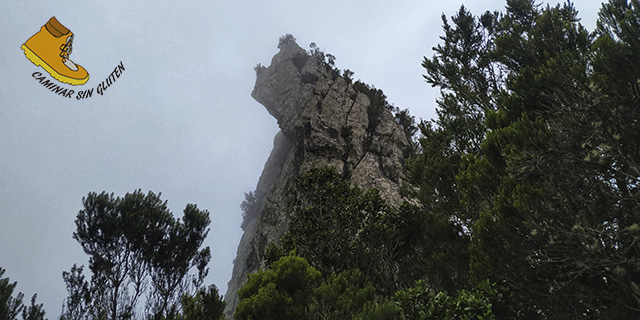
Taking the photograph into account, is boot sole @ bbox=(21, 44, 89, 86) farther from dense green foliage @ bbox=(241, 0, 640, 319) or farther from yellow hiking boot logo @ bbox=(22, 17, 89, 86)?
dense green foliage @ bbox=(241, 0, 640, 319)

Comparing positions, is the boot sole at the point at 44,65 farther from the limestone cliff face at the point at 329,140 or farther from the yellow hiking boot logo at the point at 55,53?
the limestone cliff face at the point at 329,140

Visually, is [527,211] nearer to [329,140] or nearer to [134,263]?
[134,263]

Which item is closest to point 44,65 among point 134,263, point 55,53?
point 55,53

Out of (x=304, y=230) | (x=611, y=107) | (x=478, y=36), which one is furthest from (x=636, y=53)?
(x=304, y=230)

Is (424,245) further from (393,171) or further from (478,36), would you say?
(393,171)

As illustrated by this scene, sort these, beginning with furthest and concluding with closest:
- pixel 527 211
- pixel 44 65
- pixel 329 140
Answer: pixel 329 140 < pixel 44 65 < pixel 527 211

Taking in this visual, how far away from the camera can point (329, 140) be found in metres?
27.2

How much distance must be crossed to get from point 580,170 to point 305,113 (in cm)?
2445

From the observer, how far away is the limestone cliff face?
24609mm

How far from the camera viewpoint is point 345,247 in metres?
12.6

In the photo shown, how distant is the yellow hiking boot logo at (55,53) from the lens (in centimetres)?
806

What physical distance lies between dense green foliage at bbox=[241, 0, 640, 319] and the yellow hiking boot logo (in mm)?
7907

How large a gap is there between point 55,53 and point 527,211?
41.1 feet

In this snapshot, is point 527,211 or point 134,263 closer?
point 527,211
